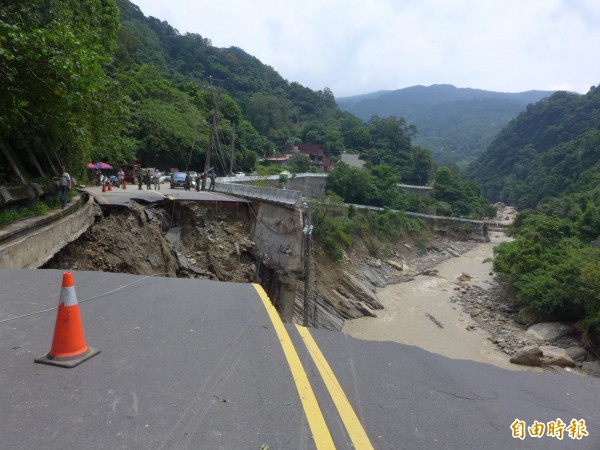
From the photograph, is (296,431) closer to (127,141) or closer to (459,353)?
(459,353)

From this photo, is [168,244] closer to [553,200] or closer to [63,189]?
[63,189]

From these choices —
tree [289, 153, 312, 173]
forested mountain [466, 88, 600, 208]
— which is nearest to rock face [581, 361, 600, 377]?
tree [289, 153, 312, 173]

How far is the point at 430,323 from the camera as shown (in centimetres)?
2330

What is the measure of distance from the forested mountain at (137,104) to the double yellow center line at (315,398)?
21.2 feet

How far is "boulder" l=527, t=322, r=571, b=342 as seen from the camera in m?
19.2

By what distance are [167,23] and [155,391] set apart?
118m

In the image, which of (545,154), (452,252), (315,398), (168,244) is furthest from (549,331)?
(545,154)

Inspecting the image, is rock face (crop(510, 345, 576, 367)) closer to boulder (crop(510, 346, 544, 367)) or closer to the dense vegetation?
boulder (crop(510, 346, 544, 367))

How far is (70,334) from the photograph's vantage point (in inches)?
135

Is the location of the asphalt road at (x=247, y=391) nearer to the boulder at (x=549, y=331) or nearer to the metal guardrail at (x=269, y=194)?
the metal guardrail at (x=269, y=194)

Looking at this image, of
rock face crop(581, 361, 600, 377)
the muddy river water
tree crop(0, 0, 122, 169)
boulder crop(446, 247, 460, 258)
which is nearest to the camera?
tree crop(0, 0, 122, 169)

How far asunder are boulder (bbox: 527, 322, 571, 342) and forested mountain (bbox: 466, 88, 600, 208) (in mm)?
48384

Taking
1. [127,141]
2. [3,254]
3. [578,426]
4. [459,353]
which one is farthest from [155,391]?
[127,141]

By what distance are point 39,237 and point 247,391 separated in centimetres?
699
